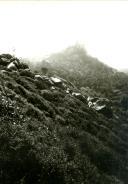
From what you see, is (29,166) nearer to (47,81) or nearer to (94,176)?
(94,176)

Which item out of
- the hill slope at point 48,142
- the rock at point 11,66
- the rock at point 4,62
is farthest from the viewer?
the rock at point 4,62

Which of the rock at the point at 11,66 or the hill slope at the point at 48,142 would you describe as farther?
the rock at the point at 11,66

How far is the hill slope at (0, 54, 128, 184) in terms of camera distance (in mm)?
10523

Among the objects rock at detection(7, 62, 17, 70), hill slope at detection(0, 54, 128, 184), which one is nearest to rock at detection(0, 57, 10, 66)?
rock at detection(7, 62, 17, 70)

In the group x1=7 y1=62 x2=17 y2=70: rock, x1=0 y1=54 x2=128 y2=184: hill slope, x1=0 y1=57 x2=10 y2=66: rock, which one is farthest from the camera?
x1=0 y1=57 x2=10 y2=66: rock

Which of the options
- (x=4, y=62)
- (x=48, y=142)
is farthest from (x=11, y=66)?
(x=48, y=142)

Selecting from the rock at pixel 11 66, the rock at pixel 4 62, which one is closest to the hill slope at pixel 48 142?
the rock at pixel 11 66

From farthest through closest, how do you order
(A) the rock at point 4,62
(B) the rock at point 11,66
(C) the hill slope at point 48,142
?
(A) the rock at point 4,62 < (B) the rock at point 11,66 < (C) the hill slope at point 48,142

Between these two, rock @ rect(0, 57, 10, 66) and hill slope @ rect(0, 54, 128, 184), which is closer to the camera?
hill slope @ rect(0, 54, 128, 184)

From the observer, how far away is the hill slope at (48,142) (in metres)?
10.5

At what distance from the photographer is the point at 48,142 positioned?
13445 millimetres

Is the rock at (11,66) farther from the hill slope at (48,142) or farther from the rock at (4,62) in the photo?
the rock at (4,62)

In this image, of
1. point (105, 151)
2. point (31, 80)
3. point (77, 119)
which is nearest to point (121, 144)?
point (77, 119)

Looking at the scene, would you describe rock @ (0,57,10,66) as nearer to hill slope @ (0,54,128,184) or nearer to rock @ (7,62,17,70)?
rock @ (7,62,17,70)
